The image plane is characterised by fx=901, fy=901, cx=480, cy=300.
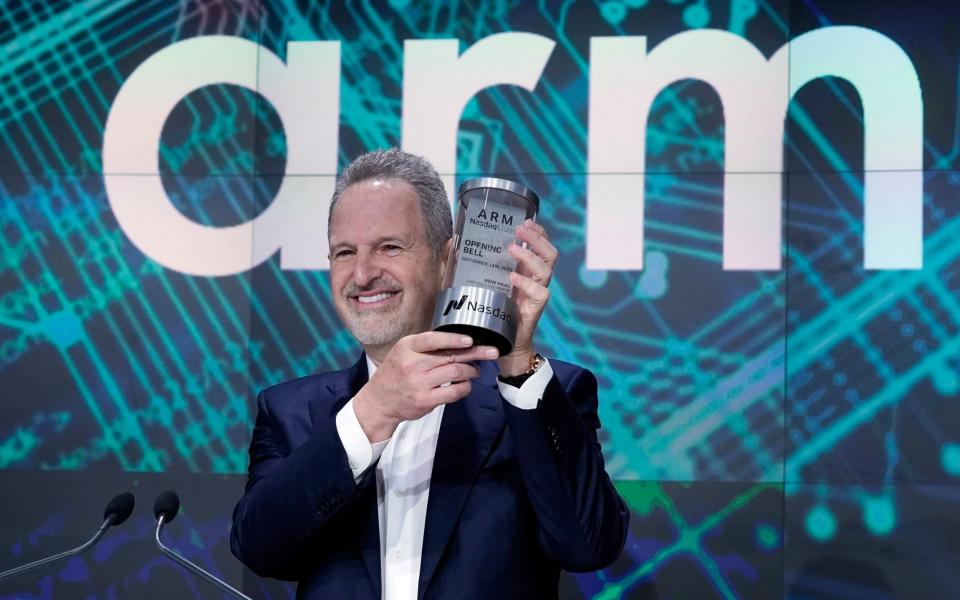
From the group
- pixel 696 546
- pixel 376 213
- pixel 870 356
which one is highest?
pixel 376 213

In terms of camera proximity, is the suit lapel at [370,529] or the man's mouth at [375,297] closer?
the suit lapel at [370,529]

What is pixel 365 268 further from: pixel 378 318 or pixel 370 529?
pixel 370 529

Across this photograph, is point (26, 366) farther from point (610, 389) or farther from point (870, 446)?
point (870, 446)

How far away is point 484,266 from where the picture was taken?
1.35m

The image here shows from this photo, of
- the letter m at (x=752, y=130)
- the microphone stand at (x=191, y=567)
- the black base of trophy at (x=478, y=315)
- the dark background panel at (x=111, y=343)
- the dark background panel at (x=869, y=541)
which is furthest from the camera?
the dark background panel at (x=111, y=343)

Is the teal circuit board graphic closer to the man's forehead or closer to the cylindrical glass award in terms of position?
the man's forehead

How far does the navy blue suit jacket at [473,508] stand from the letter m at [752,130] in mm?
1688

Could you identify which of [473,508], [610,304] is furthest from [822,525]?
[473,508]

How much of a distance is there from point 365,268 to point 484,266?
36 cm

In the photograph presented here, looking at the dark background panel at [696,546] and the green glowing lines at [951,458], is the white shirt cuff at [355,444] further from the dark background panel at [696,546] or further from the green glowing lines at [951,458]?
the green glowing lines at [951,458]

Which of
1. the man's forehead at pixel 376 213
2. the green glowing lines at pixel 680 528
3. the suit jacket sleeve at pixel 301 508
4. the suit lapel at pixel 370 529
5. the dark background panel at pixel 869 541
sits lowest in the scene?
the dark background panel at pixel 869 541

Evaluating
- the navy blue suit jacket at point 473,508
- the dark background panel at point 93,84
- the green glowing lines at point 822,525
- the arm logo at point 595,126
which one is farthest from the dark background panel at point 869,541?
the dark background panel at point 93,84

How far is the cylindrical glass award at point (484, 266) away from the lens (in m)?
1.32

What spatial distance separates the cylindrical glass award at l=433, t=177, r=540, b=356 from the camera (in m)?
1.32
